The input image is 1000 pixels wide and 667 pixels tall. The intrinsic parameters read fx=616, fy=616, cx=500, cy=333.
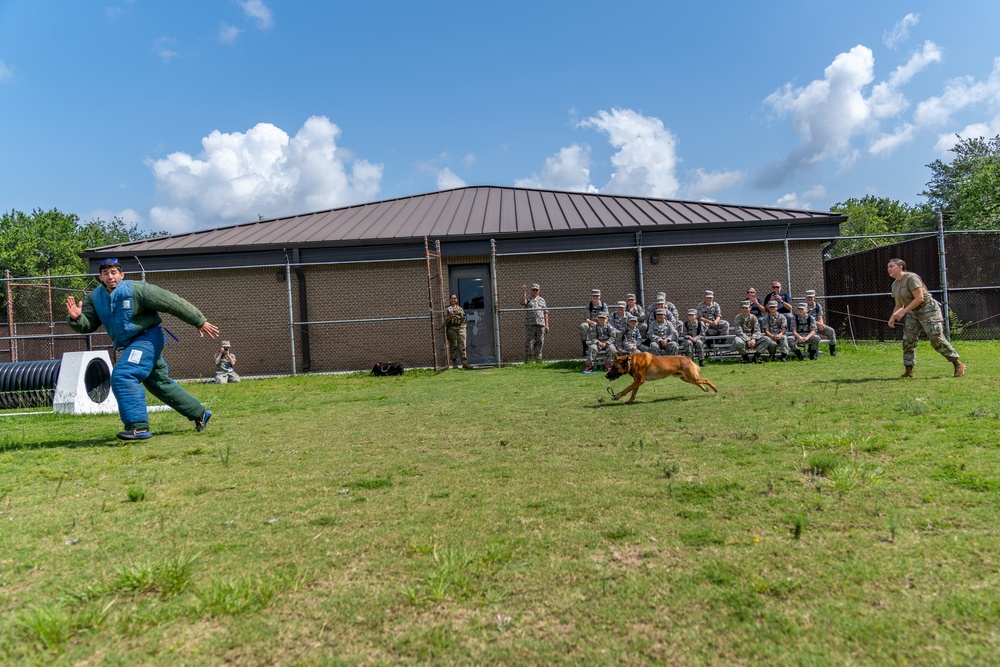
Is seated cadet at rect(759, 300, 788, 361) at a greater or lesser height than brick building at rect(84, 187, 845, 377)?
lesser

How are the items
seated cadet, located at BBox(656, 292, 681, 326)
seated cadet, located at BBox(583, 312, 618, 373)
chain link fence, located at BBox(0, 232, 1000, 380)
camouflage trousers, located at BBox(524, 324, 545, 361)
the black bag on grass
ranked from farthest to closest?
chain link fence, located at BBox(0, 232, 1000, 380) → camouflage trousers, located at BBox(524, 324, 545, 361) → the black bag on grass → seated cadet, located at BBox(583, 312, 618, 373) → seated cadet, located at BBox(656, 292, 681, 326)

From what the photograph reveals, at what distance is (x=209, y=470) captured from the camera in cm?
484

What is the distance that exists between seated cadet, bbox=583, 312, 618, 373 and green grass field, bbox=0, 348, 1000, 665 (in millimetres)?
6813

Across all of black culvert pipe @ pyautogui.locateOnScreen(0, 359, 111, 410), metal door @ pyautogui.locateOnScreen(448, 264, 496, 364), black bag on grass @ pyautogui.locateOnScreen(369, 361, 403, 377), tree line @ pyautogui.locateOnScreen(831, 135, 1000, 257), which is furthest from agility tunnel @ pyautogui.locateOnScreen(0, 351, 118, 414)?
tree line @ pyautogui.locateOnScreen(831, 135, 1000, 257)

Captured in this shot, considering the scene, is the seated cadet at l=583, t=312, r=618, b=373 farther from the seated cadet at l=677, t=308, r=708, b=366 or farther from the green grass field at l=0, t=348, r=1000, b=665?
the green grass field at l=0, t=348, r=1000, b=665

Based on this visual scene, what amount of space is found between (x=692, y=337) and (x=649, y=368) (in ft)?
18.1

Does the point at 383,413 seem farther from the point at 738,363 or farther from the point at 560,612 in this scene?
the point at 738,363

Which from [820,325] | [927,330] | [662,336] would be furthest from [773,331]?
[927,330]

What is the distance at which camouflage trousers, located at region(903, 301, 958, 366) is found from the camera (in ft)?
28.2

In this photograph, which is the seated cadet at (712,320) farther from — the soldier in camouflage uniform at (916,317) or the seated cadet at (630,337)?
the soldier in camouflage uniform at (916,317)

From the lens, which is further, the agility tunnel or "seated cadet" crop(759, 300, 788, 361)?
"seated cadet" crop(759, 300, 788, 361)

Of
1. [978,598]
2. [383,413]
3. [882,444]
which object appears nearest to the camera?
[978,598]

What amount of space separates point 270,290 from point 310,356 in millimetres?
2085

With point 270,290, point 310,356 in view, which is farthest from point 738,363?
point 270,290
